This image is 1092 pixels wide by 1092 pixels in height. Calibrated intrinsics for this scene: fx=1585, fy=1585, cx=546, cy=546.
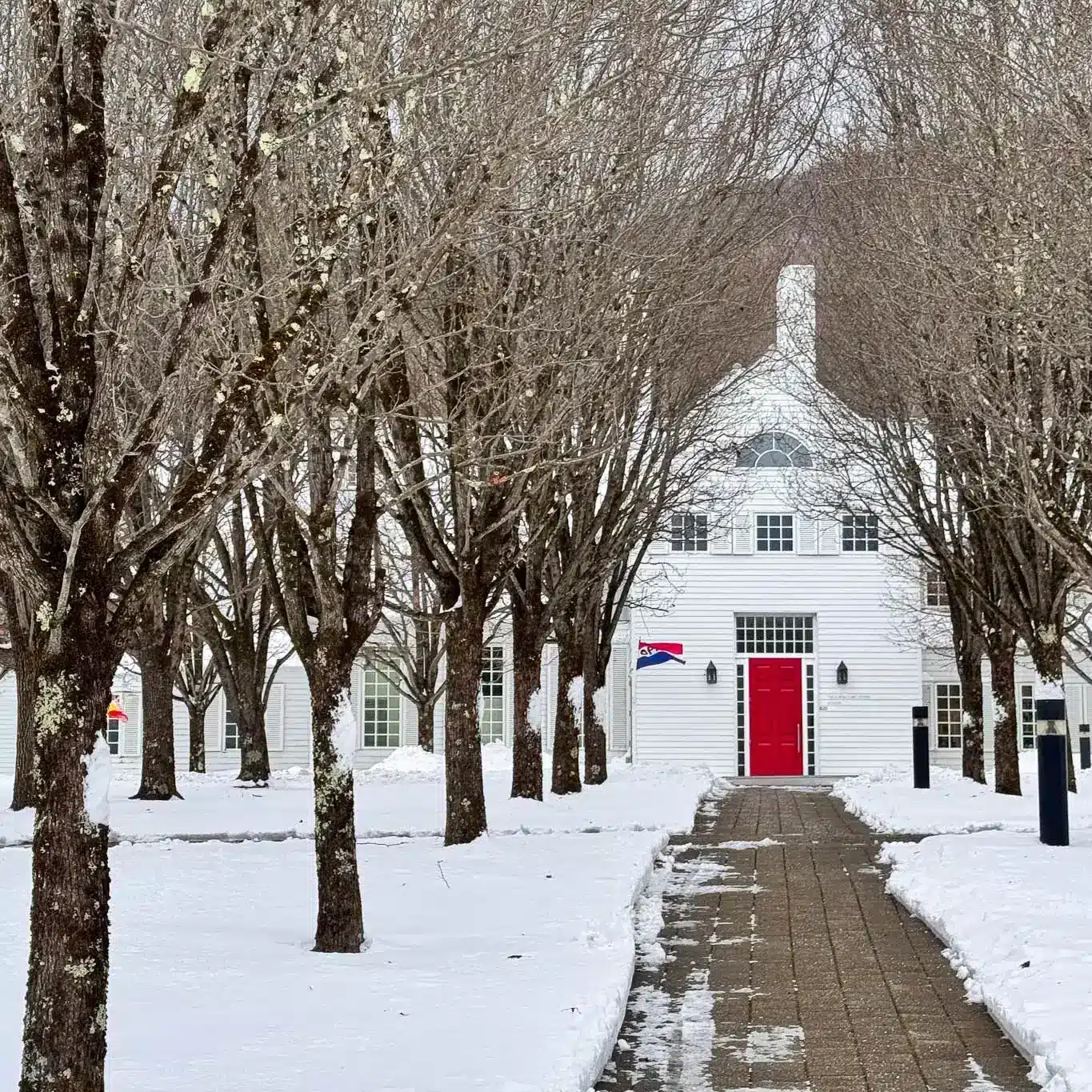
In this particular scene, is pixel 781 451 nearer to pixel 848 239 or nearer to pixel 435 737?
pixel 435 737

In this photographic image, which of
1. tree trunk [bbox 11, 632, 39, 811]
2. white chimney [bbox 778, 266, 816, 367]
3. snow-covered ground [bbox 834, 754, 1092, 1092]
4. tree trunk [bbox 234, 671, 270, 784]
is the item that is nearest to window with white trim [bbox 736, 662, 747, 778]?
white chimney [bbox 778, 266, 816, 367]

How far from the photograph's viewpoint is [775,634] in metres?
36.4

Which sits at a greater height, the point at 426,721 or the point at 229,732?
the point at 426,721

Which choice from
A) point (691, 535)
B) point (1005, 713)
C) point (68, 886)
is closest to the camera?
point (68, 886)

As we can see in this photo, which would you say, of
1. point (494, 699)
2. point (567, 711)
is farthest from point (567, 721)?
point (494, 699)

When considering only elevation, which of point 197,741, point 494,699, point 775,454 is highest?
point 775,454

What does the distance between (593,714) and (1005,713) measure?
7488 millimetres

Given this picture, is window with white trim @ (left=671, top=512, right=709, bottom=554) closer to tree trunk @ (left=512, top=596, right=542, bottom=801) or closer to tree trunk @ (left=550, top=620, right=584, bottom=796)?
tree trunk @ (left=550, top=620, right=584, bottom=796)

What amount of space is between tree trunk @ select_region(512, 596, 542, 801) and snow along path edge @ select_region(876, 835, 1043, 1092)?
18.0 feet

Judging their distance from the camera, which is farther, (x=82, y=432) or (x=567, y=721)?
(x=567, y=721)

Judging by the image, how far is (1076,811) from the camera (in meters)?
20.2

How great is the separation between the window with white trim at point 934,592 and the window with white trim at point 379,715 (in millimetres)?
13530

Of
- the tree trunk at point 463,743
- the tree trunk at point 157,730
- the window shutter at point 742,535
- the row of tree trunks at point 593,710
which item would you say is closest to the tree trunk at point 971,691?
the row of tree trunks at point 593,710

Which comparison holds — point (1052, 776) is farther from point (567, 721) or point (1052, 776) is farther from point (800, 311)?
point (800, 311)
